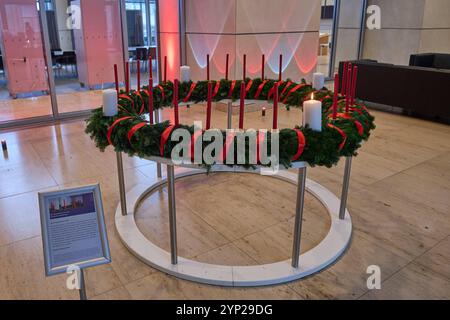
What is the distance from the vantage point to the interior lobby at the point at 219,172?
2.12m

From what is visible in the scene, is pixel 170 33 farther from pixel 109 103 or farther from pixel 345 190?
pixel 345 190

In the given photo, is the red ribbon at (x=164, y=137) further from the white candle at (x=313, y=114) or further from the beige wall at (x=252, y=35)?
the beige wall at (x=252, y=35)

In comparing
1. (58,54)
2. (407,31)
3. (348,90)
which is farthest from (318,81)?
(407,31)

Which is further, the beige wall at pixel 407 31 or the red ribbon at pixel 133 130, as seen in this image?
the beige wall at pixel 407 31

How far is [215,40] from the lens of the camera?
637 cm

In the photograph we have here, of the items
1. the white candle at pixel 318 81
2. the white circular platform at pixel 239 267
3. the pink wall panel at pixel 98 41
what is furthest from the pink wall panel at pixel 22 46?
the white candle at pixel 318 81

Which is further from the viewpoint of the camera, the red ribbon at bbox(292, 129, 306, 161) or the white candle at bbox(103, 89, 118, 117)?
the white candle at bbox(103, 89, 118, 117)

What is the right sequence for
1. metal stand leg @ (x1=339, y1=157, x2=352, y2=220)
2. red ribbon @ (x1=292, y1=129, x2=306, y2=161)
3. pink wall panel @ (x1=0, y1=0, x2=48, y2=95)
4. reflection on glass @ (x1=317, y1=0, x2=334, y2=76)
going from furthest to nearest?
reflection on glass @ (x1=317, y1=0, x2=334, y2=76)
pink wall panel @ (x1=0, y1=0, x2=48, y2=95)
metal stand leg @ (x1=339, y1=157, x2=352, y2=220)
red ribbon @ (x1=292, y1=129, x2=306, y2=161)

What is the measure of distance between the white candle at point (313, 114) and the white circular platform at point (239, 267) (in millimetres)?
490

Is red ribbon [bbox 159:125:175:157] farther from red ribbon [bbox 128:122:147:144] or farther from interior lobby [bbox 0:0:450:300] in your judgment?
red ribbon [bbox 128:122:147:144]

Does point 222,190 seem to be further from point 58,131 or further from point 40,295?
point 58,131

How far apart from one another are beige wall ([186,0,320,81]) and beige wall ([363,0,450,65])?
299 cm

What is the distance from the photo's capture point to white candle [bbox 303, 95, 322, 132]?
2047mm

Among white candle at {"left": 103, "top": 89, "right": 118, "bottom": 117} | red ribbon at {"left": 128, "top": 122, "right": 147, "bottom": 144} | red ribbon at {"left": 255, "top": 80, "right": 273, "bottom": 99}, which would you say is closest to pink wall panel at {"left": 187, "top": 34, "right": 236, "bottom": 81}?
red ribbon at {"left": 255, "top": 80, "right": 273, "bottom": 99}
